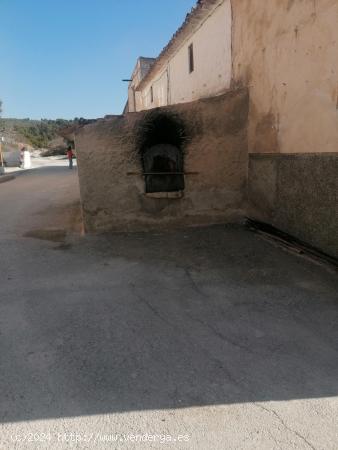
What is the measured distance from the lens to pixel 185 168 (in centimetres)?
627

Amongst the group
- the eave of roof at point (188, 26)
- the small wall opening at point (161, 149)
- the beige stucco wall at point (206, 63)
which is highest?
the eave of roof at point (188, 26)

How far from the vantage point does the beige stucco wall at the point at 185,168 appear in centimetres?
599

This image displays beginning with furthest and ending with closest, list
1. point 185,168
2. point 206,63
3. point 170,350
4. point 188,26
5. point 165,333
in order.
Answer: point 188,26, point 206,63, point 185,168, point 165,333, point 170,350

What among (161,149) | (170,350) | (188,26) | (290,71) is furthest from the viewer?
(188,26)

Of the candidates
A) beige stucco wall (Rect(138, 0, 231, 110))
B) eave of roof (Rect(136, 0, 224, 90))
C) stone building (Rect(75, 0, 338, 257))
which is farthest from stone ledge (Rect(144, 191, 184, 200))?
eave of roof (Rect(136, 0, 224, 90))

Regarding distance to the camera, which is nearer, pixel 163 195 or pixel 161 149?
pixel 161 149

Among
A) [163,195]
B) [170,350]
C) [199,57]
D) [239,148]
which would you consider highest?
[199,57]

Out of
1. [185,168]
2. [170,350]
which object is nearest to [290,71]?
[185,168]

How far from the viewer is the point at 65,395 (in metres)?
2.27

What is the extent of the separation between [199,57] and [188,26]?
892 millimetres

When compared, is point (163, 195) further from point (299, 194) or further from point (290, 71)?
point (290, 71)

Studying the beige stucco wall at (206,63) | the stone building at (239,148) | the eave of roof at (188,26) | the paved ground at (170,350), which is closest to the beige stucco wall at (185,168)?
the stone building at (239,148)

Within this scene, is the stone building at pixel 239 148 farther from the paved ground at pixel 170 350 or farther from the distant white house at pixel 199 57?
the paved ground at pixel 170 350

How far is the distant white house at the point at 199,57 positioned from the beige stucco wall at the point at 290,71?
0.76 metres
